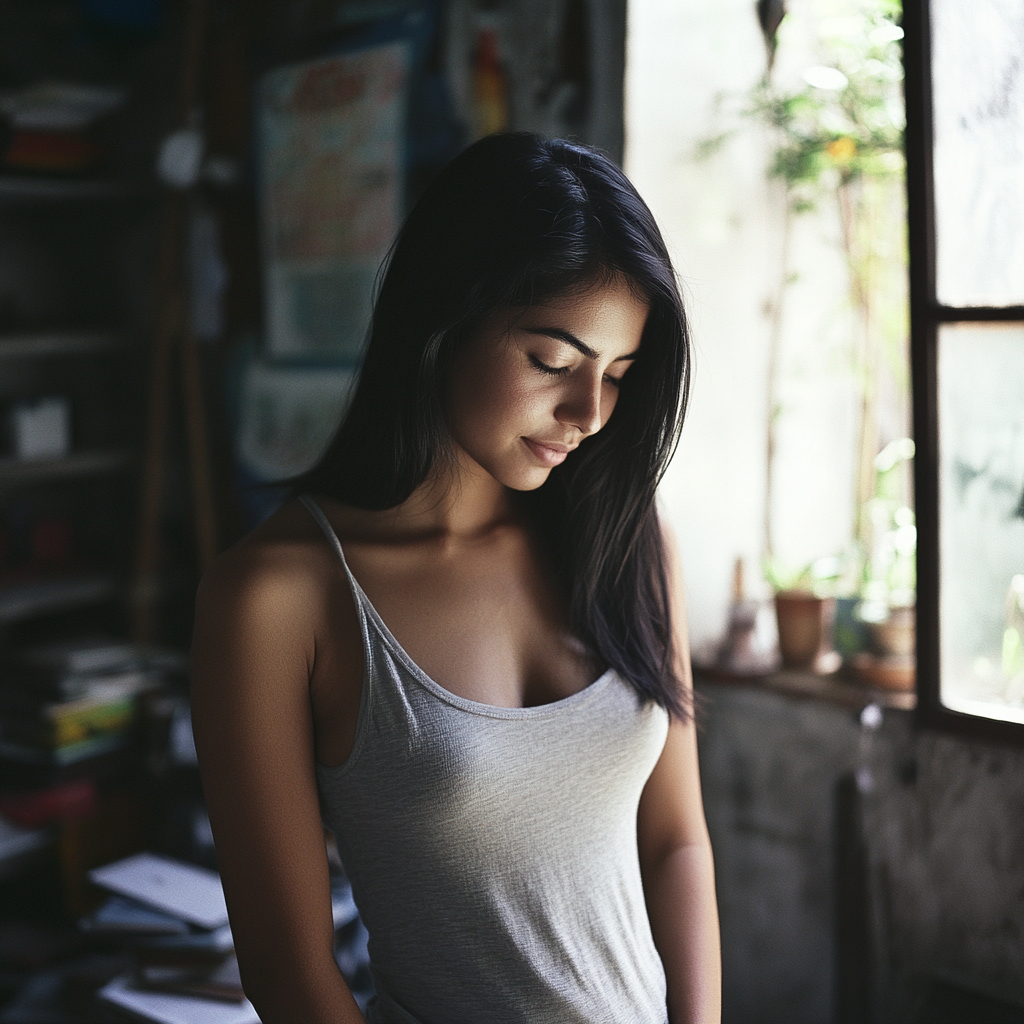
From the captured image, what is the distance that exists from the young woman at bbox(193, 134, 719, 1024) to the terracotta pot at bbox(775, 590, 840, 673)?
32.8 inches

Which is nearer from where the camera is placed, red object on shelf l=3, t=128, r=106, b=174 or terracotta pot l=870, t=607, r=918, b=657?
terracotta pot l=870, t=607, r=918, b=657

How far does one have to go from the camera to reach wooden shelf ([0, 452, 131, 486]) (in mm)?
2463

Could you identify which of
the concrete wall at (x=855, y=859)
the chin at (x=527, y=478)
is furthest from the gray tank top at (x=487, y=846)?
the concrete wall at (x=855, y=859)

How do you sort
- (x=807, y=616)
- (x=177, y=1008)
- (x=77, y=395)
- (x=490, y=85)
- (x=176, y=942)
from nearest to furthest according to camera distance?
(x=177, y=1008), (x=176, y=942), (x=807, y=616), (x=490, y=85), (x=77, y=395)

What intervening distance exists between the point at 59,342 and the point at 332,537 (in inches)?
72.0

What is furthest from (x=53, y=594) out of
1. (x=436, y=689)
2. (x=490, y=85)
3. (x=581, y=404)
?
(x=581, y=404)

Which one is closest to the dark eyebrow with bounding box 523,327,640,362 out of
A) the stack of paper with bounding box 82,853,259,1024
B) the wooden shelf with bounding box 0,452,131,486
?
the stack of paper with bounding box 82,853,259,1024

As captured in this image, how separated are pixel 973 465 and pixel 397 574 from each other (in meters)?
0.96

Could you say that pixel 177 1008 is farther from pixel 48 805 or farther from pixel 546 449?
pixel 546 449

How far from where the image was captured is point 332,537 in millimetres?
1036

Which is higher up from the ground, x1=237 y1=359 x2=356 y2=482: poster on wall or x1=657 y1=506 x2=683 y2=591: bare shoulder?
x1=237 y1=359 x2=356 y2=482: poster on wall

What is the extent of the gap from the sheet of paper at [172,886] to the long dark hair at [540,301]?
1.00 metres

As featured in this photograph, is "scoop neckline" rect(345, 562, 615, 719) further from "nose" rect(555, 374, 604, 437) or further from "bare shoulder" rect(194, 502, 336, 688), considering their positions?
"nose" rect(555, 374, 604, 437)

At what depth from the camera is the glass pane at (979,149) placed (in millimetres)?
1414
